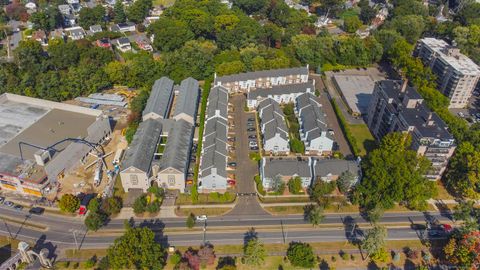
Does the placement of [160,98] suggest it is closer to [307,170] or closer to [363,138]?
[307,170]

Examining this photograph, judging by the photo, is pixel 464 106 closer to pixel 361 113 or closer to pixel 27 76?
pixel 361 113

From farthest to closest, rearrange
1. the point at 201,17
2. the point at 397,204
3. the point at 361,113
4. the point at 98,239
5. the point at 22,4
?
the point at 22,4, the point at 201,17, the point at 361,113, the point at 397,204, the point at 98,239

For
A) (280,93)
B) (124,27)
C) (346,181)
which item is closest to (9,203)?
(346,181)

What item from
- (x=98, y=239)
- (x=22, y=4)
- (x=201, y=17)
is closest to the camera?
(x=98, y=239)

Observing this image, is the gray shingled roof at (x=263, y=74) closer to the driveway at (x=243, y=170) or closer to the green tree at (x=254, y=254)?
the driveway at (x=243, y=170)

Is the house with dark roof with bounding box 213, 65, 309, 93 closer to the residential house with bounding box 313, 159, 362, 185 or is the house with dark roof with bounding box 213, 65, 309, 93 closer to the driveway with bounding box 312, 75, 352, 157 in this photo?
the driveway with bounding box 312, 75, 352, 157

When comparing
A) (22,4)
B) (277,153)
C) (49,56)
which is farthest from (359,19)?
(22,4)
